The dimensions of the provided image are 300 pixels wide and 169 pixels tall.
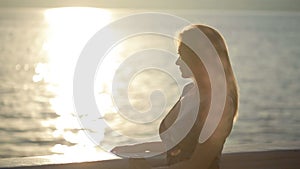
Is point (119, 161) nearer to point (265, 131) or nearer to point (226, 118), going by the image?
point (226, 118)

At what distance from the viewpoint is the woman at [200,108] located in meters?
2.83

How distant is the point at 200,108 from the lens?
9.32 ft

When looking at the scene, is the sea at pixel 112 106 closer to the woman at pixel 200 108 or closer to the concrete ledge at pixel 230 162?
the concrete ledge at pixel 230 162

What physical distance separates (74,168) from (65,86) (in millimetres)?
26926

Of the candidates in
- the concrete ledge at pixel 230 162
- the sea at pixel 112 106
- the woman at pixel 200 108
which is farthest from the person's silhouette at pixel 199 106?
the concrete ledge at pixel 230 162

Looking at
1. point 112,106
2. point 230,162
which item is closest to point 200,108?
point 230,162

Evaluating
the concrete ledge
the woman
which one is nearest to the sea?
the concrete ledge

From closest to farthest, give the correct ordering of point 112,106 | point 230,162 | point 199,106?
point 199,106 < point 230,162 < point 112,106

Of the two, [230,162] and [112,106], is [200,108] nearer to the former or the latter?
[230,162]

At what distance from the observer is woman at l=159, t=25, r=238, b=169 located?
2.83 meters

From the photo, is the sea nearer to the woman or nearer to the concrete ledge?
the concrete ledge

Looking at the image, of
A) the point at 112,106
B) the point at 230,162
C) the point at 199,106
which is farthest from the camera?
the point at 112,106

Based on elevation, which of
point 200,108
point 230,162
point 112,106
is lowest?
point 112,106

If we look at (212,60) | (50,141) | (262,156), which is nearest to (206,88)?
(212,60)
